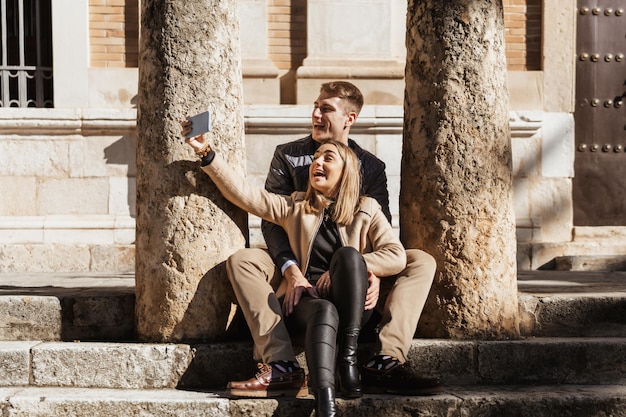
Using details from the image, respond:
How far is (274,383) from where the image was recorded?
4.57m

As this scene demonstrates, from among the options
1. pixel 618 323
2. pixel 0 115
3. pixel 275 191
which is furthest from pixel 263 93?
pixel 618 323

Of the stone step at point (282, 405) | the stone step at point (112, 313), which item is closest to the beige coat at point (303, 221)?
the stone step at point (282, 405)

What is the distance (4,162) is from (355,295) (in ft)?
16.3

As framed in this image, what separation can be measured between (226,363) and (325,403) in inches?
30.3

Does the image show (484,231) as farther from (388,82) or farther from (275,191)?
(388,82)

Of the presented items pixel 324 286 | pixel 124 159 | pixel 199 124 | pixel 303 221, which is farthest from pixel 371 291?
pixel 124 159

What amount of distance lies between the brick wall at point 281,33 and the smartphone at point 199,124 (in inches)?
169

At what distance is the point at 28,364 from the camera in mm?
4887

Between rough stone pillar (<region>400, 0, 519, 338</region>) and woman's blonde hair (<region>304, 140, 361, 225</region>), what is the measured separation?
1.26 feet

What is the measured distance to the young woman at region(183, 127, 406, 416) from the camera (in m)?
4.68

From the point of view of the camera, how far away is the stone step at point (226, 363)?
192 inches

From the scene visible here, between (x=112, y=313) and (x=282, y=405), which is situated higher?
(x=112, y=313)

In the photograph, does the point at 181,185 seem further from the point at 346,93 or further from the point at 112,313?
the point at 346,93

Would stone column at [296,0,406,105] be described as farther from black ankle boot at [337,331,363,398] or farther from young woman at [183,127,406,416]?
black ankle boot at [337,331,363,398]
